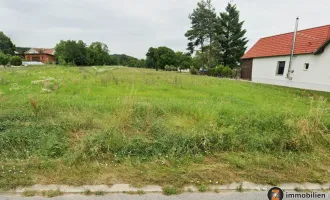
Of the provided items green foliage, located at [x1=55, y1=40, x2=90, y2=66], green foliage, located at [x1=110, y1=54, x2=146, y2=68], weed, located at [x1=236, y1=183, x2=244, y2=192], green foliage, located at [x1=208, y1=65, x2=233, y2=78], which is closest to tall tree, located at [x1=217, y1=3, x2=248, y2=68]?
green foliage, located at [x1=208, y1=65, x2=233, y2=78]

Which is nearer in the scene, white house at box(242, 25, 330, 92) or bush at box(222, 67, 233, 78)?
white house at box(242, 25, 330, 92)

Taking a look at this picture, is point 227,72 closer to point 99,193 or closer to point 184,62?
point 184,62

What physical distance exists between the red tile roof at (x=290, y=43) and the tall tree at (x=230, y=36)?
11944mm

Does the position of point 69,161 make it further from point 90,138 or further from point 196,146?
point 196,146

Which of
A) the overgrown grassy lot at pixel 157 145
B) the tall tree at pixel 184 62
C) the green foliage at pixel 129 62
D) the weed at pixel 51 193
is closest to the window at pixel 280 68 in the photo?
the overgrown grassy lot at pixel 157 145

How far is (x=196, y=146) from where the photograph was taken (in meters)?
3.50

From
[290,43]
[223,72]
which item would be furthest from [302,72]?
[223,72]

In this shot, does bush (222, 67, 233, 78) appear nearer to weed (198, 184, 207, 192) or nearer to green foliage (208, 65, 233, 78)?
green foliage (208, 65, 233, 78)

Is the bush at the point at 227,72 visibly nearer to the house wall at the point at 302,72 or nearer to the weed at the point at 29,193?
the house wall at the point at 302,72

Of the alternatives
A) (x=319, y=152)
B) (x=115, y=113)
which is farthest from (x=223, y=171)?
(x=115, y=113)

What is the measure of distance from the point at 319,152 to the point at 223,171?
221 cm

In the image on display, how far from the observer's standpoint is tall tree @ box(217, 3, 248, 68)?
3094 cm

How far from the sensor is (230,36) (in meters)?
32.1

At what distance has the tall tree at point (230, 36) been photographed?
1218 inches
